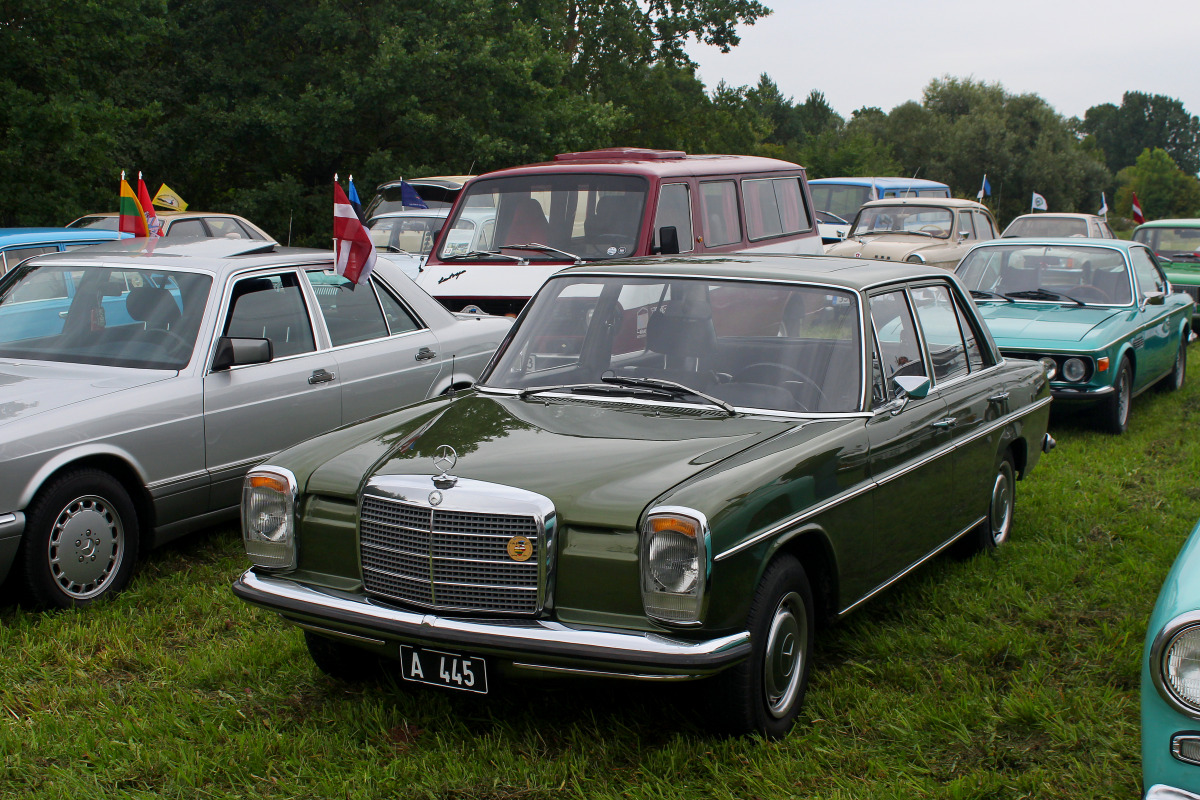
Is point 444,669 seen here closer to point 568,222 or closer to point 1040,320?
point 568,222

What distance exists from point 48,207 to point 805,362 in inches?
773

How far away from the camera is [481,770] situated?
11.9ft

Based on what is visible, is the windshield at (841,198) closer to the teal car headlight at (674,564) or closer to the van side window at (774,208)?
the van side window at (774,208)

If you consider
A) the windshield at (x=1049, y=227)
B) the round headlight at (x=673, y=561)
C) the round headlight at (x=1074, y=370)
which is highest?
the windshield at (x=1049, y=227)

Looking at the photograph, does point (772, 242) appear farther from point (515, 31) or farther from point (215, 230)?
point (515, 31)

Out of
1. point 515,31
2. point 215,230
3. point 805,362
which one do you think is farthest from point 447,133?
point 805,362

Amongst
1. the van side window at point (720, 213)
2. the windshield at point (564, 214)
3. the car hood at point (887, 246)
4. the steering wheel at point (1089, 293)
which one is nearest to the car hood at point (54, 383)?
the windshield at point (564, 214)

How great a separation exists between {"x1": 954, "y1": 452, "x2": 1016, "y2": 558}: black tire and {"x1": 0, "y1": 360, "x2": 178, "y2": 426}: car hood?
4161 millimetres

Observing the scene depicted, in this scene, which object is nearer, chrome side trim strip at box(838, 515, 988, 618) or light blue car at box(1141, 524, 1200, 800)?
light blue car at box(1141, 524, 1200, 800)

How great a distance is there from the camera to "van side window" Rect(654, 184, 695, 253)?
9008 mm

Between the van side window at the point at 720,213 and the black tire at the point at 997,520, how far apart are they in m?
4.20

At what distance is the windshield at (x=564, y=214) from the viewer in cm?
900

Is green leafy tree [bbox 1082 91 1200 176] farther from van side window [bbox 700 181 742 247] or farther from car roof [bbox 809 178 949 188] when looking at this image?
van side window [bbox 700 181 742 247]

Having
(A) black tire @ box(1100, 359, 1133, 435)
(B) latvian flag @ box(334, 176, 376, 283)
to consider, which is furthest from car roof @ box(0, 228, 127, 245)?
(A) black tire @ box(1100, 359, 1133, 435)
